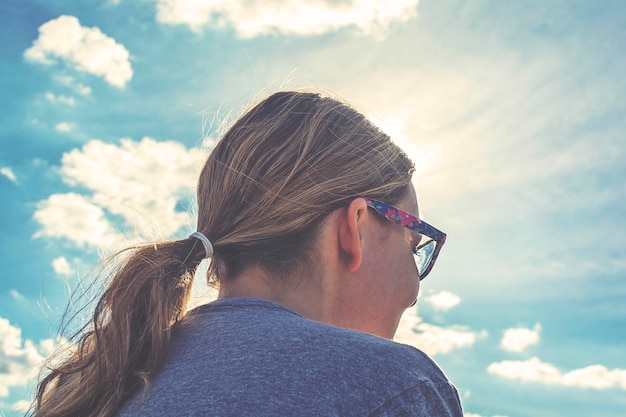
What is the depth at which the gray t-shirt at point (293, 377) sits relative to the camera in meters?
2.11

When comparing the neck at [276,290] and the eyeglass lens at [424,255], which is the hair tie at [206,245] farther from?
the eyeglass lens at [424,255]

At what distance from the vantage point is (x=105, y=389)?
2.56m

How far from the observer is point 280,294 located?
2.90m

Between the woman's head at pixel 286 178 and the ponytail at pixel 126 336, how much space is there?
0.20 metres

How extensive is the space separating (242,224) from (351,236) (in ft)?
1.60

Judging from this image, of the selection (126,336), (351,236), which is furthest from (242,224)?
(126,336)

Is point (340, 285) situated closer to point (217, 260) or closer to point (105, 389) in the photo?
point (217, 260)

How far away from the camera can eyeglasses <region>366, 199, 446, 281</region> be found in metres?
3.24

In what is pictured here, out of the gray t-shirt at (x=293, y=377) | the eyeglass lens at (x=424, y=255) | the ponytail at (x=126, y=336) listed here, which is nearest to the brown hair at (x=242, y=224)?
the ponytail at (x=126, y=336)

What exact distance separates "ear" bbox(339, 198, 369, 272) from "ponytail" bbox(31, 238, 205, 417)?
2.05 ft

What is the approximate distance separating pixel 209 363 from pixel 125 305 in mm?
619

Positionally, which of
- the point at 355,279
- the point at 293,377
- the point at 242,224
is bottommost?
the point at 293,377

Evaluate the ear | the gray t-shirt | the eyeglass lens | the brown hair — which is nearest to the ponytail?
the brown hair

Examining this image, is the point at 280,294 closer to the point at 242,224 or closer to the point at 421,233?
the point at 242,224
